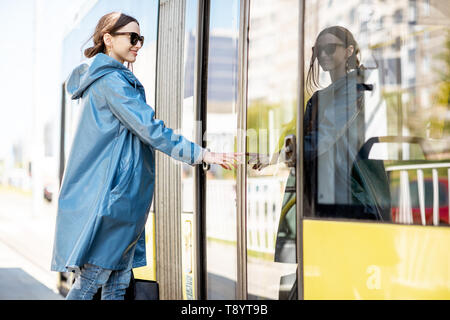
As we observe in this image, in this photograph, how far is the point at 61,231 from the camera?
102 inches

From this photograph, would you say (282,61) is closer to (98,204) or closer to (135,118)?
(135,118)

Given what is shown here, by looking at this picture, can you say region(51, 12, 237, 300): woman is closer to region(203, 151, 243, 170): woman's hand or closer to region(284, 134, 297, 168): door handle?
region(203, 151, 243, 170): woman's hand

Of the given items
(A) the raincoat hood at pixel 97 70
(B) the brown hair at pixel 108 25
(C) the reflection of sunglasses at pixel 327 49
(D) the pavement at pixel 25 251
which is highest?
(B) the brown hair at pixel 108 25

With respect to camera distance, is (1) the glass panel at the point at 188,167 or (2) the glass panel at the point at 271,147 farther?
(1) the glass panel at the point at 188,167

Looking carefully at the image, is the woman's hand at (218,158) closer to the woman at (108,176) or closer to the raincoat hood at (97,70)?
the woman at (108,176)

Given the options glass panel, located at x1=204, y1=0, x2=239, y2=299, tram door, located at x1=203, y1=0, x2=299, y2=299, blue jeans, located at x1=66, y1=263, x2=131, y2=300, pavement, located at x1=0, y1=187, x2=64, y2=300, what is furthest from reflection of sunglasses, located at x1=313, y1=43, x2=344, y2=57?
pavement, located at x1=0, y1=187, x2=64, y2=300

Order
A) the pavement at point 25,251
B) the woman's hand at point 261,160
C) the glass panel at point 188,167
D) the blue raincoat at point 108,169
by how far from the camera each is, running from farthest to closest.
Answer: the pavement at point 25,251
the glass panel at point 188,167
the woman's hand at point 261,160
the blue raincoat at point 108,169

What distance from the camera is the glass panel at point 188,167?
3260mm

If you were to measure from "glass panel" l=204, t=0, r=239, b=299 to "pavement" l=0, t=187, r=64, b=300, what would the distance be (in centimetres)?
281

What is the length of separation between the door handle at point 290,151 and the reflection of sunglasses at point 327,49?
42 cm

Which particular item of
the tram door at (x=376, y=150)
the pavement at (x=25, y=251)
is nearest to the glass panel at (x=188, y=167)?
the tram door at (x=376, y=150)

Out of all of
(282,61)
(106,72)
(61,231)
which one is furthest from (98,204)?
(282,61)

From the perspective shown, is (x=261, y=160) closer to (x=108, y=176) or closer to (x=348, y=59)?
(x=348, y=59)

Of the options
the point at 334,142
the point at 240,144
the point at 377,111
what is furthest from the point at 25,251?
the point at 377,111
